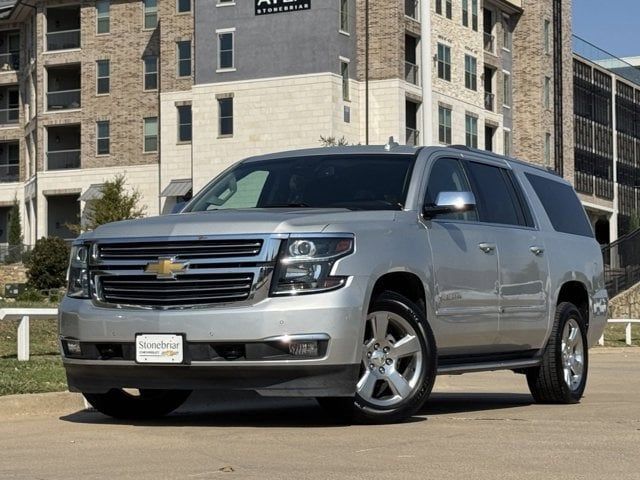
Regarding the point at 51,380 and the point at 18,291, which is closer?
the point at 51,380

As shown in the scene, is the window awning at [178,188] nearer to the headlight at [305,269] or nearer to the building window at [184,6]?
the building window at [184,6]

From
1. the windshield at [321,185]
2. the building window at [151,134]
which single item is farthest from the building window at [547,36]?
the windshield at [321,185]

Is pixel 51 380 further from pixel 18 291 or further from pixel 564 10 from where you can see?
pixel 564 10

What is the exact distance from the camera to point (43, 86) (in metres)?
68.8

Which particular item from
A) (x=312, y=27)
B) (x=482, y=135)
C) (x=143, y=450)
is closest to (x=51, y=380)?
(x=143, y=450)

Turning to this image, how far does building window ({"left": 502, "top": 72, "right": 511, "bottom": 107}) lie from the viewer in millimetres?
72875

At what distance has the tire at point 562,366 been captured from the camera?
41.4 feet

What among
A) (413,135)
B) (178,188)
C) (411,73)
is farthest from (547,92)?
(178,188)

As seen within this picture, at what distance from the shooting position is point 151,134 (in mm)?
65188

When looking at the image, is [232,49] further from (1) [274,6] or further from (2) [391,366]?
(2) [391,366]

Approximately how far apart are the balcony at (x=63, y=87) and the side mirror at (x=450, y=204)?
2309 inches

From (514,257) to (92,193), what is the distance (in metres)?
54.7

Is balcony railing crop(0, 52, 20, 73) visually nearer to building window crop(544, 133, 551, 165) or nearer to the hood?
building window crop(544, 133, 551, 165)

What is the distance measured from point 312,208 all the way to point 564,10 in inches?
2799
